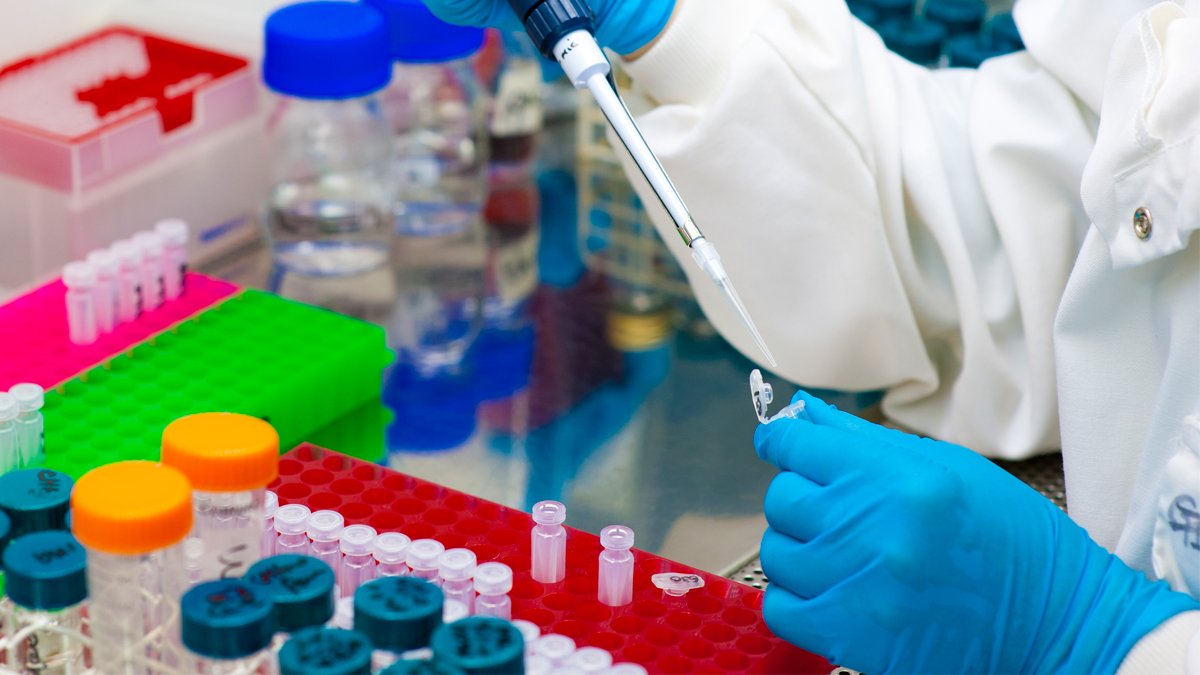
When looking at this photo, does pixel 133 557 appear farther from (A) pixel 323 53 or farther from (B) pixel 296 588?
(A) pixel 323 53

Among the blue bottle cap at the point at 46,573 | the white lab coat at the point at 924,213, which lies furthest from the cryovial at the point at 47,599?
the white lab coat at the point at 924,213

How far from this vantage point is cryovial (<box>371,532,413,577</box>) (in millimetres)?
1081

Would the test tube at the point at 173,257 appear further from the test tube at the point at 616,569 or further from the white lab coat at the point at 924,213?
the test tube at the point at 616,569

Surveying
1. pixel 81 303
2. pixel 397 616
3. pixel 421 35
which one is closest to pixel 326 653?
pixel 397 616

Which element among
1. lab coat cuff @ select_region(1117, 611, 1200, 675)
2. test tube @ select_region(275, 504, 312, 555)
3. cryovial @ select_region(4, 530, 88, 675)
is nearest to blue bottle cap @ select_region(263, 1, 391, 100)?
test tube @ select_region(275, 504, 312, 555)

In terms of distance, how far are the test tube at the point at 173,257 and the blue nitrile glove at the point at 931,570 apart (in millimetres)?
675

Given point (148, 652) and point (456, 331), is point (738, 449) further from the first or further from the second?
point (148, 652)

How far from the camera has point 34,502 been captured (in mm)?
940

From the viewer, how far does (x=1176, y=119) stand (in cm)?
114

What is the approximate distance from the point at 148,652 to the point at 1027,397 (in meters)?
0.83

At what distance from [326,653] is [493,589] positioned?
216 millimetres

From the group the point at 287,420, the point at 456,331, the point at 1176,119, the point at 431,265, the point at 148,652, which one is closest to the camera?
the point at 148,652

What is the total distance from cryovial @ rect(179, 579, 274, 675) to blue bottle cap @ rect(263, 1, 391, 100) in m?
0.77

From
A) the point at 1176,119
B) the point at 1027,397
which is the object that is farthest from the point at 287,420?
the point at 1176,119
